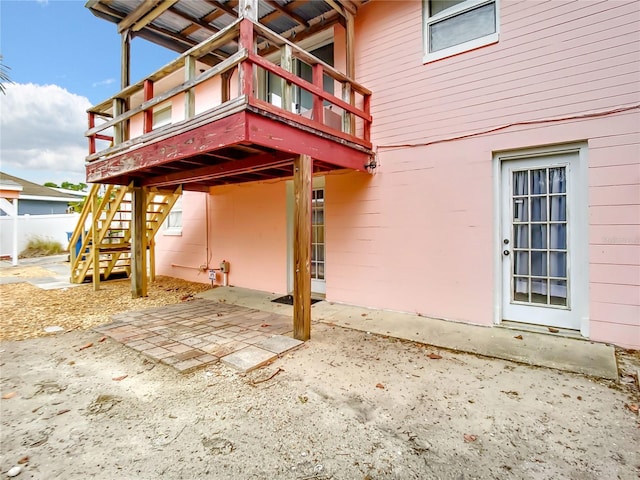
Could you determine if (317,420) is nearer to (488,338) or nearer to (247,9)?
(488,338)

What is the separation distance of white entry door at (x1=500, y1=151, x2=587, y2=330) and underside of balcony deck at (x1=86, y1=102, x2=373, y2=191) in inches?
84.2

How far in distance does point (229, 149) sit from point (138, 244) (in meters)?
3.27

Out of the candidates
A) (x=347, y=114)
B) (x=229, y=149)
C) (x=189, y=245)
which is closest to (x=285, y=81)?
(x=229, y=149)

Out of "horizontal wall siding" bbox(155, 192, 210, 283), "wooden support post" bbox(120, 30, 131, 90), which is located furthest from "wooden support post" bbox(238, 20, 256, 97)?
"horizontal wall siding" bbox(155, 192, 210, 283)

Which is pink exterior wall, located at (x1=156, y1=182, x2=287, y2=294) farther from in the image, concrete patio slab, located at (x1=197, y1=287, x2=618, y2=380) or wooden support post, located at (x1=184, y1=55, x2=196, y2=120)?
wooden support post, located at (x1=184, y1=55, x2=196, y2=120)

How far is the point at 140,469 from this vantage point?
64.0 inches

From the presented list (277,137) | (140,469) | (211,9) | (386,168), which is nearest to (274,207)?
(386,168)

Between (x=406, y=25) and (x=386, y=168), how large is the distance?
7.03 ft

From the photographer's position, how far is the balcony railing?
9.67ft

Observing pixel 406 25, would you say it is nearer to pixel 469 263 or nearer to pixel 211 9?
pixel 211 9

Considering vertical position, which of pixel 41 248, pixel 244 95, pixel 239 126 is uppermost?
pixel 244 95

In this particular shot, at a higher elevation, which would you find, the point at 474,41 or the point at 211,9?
the point at 211,9

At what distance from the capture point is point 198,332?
149 inches

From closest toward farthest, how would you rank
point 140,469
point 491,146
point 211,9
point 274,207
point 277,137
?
point 140,469 < point 277,137 < point 491,146 < point 211,9 < point 274,207
